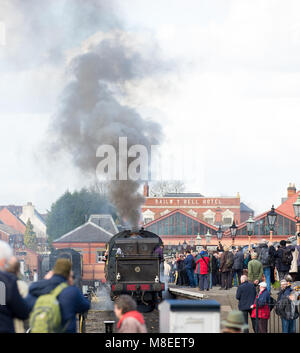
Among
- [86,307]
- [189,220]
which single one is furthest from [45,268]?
[189,220]

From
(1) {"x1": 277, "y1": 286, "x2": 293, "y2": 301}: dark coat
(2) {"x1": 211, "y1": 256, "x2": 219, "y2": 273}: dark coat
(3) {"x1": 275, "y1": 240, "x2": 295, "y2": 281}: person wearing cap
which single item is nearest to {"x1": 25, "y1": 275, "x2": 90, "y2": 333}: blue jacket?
(1) {"x1": 277, "y1": 286, "x2": 293, "y2": 301}: dark coat

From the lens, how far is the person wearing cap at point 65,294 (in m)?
8.31

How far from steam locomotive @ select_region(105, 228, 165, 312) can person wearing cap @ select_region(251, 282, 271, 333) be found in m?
9.57

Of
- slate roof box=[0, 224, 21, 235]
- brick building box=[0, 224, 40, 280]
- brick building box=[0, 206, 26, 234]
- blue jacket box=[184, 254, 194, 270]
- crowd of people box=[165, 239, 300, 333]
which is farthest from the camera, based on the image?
brick building box=[0, 206, 26, 234]

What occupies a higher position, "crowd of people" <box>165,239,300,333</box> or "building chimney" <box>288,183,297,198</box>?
"building chimney" <box>288,183,297,198</box>

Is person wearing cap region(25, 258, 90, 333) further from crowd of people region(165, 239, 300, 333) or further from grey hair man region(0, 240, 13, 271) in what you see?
crowd of people region(165, 239, 300, 333)

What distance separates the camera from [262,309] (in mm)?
14820

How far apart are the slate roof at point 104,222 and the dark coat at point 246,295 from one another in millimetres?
65548

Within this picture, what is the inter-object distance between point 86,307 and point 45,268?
1294 inches

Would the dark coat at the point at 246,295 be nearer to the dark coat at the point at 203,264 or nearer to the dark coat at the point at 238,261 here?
the dark coat at the point at 238,261

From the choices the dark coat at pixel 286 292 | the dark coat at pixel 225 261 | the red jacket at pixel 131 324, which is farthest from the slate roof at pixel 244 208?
the red jacket at pixel 131 324

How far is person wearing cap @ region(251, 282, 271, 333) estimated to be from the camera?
48.6 ft

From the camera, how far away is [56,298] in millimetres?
8289
